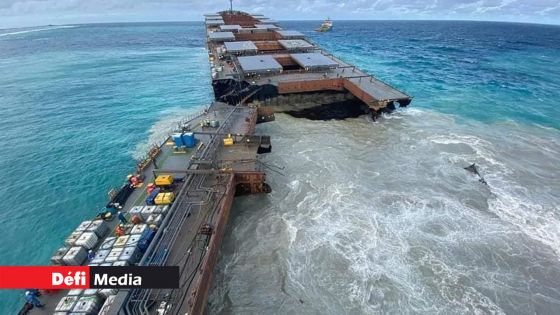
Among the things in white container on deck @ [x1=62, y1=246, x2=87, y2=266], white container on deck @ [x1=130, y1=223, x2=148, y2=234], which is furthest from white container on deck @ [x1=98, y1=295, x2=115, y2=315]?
white container on deck @ [x1=130, y1=223, x2=148, y2=234]

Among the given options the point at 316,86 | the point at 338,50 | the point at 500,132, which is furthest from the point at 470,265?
the point at 338,50

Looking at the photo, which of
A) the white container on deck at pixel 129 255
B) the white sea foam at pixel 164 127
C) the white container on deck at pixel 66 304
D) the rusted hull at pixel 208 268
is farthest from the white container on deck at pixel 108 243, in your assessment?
the white sea foam at pixel 164 127

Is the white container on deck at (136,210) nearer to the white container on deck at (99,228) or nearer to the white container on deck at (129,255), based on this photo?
the white container on deck at (99,228)

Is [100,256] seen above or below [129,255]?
below

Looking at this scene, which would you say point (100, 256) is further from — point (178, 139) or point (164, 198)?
point (178, 139)

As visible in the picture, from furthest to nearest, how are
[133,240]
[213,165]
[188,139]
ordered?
[188,139] < [213,165] < [133,240]

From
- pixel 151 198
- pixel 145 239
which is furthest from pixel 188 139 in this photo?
pixel 145 239
